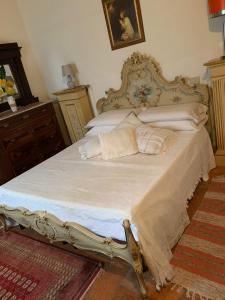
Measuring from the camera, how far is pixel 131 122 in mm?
2656

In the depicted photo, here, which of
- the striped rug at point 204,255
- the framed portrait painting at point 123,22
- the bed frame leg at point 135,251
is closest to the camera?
the bed frame leg at point 135,251

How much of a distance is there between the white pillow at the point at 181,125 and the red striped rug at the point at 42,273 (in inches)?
57.1

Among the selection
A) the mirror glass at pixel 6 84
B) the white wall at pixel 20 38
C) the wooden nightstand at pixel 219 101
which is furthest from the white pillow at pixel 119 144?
the white wall at pixel 20 38

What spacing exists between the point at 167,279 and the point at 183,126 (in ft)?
4.59

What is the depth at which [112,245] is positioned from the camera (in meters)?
1.48

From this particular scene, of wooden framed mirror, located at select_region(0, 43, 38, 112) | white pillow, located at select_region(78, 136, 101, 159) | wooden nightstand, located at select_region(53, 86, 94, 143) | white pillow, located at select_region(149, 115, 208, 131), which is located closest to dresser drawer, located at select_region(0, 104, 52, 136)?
wooden nightstand, located at select_region(53, 86, 94, 143)

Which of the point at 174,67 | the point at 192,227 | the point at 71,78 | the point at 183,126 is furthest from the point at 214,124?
the point at 71,78

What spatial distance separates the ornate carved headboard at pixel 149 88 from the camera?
8.85 ft

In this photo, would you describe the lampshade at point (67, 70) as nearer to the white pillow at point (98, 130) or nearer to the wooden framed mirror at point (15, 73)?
the wooden framed mirror at point (15, 73)

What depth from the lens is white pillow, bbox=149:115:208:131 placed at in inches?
94.3

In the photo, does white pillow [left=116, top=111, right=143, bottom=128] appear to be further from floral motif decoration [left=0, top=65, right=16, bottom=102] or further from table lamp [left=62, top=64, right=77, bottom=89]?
floral motif decoration [left=0, top=65, right=16, bottom=102]

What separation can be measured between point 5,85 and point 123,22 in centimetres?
184

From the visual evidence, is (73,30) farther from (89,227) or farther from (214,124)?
(89,227)

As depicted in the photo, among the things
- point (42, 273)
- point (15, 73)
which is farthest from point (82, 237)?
point (15, 73)
